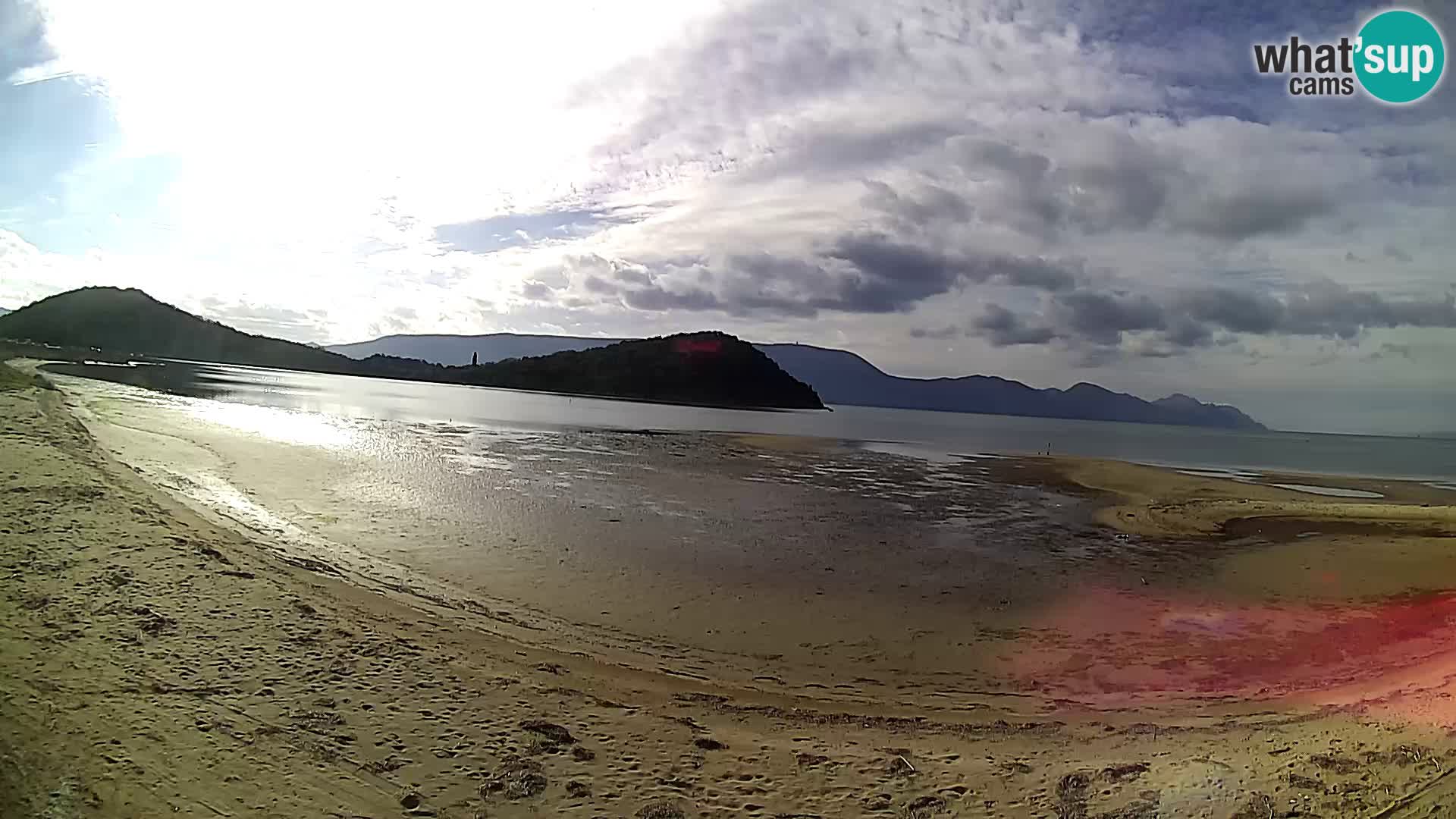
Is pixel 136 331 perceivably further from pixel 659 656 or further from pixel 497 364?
pixel 659 656

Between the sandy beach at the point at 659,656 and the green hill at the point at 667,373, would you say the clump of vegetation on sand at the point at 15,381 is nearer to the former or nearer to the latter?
the sandy beach at the point at 659,656

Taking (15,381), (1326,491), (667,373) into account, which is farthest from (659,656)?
(667,373)

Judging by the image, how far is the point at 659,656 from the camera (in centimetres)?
972

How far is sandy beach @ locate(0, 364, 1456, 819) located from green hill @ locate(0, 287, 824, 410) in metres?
123

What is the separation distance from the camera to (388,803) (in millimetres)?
5426

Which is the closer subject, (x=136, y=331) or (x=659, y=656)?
(x=659, y=656)

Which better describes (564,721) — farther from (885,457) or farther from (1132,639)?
(885,457)

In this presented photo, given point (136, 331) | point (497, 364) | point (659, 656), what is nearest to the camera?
point (659, 656)

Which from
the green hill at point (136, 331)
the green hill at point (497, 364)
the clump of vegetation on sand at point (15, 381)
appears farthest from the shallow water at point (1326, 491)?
the green hill at point (136, 331)

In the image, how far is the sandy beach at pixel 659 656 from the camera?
5.88 meters

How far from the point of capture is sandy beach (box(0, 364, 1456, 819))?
231 inches

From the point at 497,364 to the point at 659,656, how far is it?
571 feet

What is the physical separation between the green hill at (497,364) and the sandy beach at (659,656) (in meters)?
123

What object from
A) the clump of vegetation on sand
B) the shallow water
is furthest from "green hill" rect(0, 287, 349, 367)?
the shallow water
